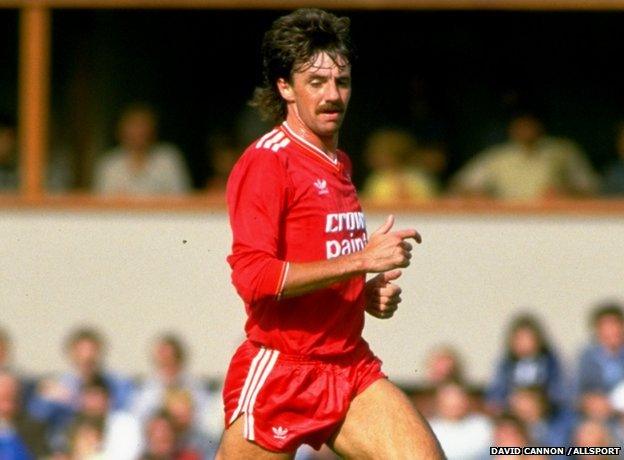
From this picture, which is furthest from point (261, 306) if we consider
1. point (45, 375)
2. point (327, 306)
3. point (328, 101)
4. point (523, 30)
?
point (523, 30)

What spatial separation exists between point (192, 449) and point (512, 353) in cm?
224

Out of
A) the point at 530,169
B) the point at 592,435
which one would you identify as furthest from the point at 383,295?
the point at 530,169

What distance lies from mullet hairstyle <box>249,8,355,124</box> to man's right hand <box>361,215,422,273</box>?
0.70 metres

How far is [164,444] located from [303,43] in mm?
5386

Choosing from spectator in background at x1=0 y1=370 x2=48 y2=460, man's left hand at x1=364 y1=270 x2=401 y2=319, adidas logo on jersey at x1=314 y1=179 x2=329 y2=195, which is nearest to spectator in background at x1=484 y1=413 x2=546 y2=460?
spectator in background at x1=0 y1=370 x2=48 y2=460

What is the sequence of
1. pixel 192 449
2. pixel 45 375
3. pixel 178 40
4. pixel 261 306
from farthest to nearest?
pixel 178 40
pixel 45 375
pixel 192 449
pixel 261 306

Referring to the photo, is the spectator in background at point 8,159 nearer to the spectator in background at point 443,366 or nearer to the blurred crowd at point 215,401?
the blurred crowd at point 215,401

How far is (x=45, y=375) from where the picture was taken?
39.4 ft

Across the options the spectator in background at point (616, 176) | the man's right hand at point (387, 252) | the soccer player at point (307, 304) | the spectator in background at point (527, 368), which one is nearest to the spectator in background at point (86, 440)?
the spectator in background at point (527, 368)

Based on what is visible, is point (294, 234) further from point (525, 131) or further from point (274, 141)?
point (525, 131)

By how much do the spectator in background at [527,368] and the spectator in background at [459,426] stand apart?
210 mm

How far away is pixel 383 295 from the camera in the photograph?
20.5ft

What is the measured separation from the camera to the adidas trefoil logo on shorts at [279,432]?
19.7 ft

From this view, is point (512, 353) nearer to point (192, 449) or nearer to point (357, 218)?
point (192, 449)
